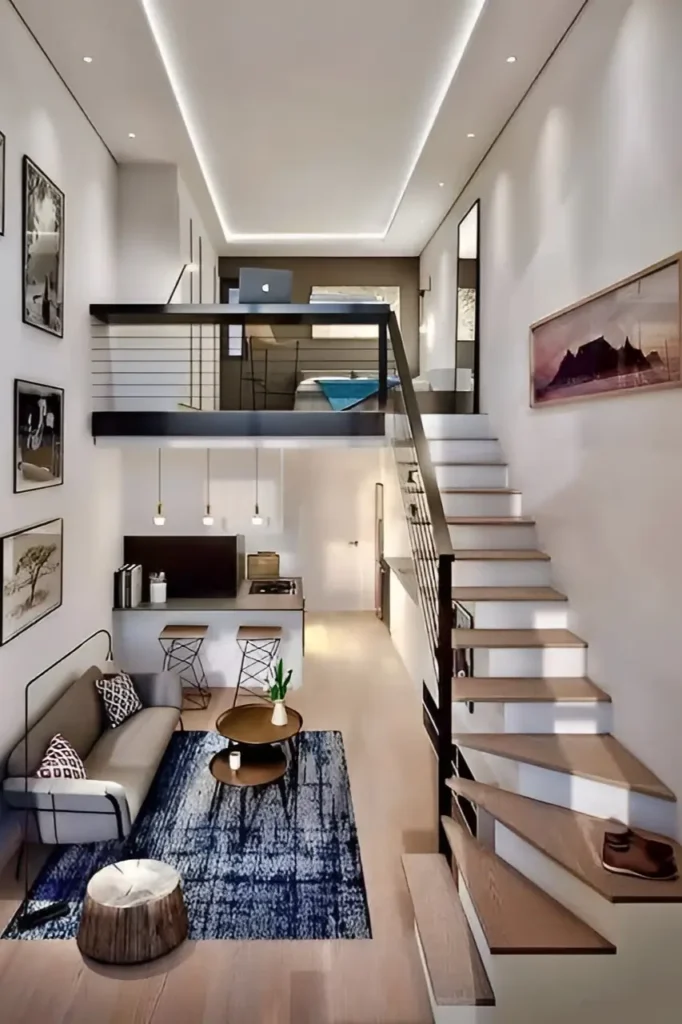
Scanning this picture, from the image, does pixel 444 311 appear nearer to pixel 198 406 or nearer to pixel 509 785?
pixel 198 406

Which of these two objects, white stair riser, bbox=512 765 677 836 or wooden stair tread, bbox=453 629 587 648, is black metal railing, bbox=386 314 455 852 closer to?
wooden stair tread, bbox=453 629 587 648

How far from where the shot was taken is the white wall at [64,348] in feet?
12.1

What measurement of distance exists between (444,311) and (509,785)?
5.34 meters

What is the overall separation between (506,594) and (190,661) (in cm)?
367

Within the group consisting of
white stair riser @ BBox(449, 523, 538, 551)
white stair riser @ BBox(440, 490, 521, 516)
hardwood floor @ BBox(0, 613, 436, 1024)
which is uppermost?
white stair riser @ BBox(440, 490, 521, 516)

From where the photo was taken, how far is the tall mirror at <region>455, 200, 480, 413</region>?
236 inches

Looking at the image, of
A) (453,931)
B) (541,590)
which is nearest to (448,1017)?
(453,931)

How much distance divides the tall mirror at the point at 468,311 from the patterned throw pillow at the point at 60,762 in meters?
4.07

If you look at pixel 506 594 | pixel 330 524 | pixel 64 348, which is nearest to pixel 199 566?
pixel 64 348

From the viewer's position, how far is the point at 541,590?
4.00 metres

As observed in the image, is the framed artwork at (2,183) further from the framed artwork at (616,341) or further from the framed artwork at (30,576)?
the framed artwork at (616,341)

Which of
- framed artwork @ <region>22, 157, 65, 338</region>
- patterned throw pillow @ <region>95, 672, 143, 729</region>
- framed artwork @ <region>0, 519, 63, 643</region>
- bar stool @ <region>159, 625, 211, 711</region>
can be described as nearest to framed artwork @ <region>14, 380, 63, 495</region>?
framed artwork @ <region>0, 519, 63, 643</region>

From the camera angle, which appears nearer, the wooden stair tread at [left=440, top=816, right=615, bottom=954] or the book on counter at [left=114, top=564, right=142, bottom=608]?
the wooden stair tread at [left=440, top=816, right=615, bottom=954]

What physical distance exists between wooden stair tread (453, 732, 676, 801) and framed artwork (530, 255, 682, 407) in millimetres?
1604
